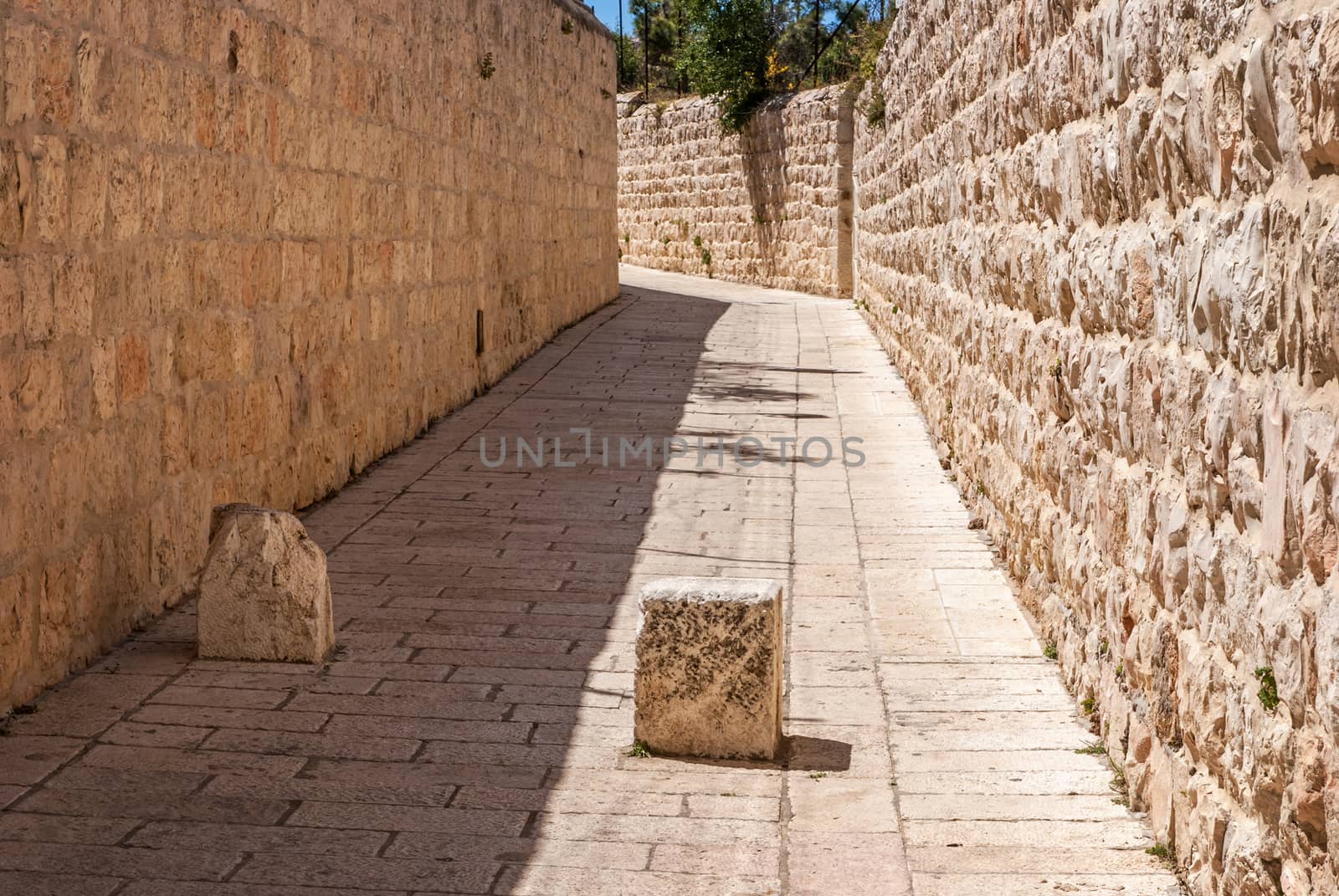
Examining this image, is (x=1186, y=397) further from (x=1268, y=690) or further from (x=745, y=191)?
(x=745, y=191)

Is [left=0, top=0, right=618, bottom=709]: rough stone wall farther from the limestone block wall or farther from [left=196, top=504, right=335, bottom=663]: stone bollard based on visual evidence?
the limestone block wall

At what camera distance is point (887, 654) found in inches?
199

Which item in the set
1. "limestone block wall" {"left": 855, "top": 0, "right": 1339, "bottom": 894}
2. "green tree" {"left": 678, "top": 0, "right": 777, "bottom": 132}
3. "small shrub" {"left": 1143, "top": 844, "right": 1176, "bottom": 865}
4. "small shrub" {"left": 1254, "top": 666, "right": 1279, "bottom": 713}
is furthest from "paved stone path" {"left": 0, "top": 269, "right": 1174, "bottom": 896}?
"green tree" {"left": 678, "top": 0, "right": 777, "bottom": 132}

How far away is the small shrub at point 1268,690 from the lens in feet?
8.57

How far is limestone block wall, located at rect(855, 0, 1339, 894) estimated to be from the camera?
7.91 feet

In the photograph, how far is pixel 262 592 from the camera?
4.81m

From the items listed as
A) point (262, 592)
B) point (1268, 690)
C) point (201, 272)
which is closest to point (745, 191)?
point (201, 272)

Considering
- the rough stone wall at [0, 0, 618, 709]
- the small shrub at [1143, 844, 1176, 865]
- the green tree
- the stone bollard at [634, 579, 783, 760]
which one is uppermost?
the green tree

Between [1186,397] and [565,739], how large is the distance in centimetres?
200

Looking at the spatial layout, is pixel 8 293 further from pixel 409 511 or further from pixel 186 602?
pixel 409 511


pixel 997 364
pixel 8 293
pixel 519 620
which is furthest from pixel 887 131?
pixel 8 293

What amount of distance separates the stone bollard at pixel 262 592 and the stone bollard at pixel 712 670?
1.32 meters

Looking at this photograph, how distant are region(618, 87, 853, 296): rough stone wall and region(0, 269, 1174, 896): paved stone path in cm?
1254

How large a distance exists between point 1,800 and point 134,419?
1727 millimetres
